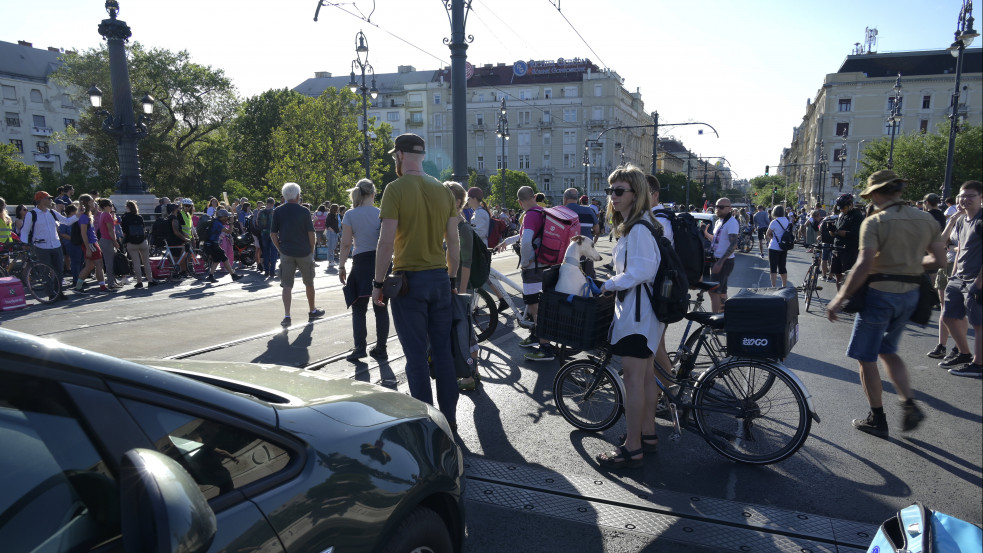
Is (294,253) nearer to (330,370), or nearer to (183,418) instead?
(330,370)

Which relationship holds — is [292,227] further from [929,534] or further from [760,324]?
[929,534]

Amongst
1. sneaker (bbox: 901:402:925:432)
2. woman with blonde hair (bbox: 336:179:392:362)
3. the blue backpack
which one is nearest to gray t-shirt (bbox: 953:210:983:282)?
sneaker (bbox: 901:402:925:432)

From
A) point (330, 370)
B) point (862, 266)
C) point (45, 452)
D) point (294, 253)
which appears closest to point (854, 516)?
point (862, 266)

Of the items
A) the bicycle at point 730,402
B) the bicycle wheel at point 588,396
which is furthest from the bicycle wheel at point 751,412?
the bicycle wheel at point 588,396

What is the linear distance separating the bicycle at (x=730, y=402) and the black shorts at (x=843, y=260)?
6.28 metres

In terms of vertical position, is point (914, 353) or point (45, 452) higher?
point (45, 452)

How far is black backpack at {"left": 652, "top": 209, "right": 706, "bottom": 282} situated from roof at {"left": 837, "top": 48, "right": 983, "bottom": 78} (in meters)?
2.30

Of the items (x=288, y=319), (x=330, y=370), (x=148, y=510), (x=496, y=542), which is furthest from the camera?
(x=288, y=319)

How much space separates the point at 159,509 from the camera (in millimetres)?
1069

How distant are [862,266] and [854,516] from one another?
163cm

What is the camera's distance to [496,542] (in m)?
3.04

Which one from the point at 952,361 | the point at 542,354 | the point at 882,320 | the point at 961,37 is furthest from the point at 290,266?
the point at 952,361

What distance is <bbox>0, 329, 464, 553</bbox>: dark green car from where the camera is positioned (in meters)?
1.16

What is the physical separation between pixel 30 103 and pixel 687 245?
91.7 m
